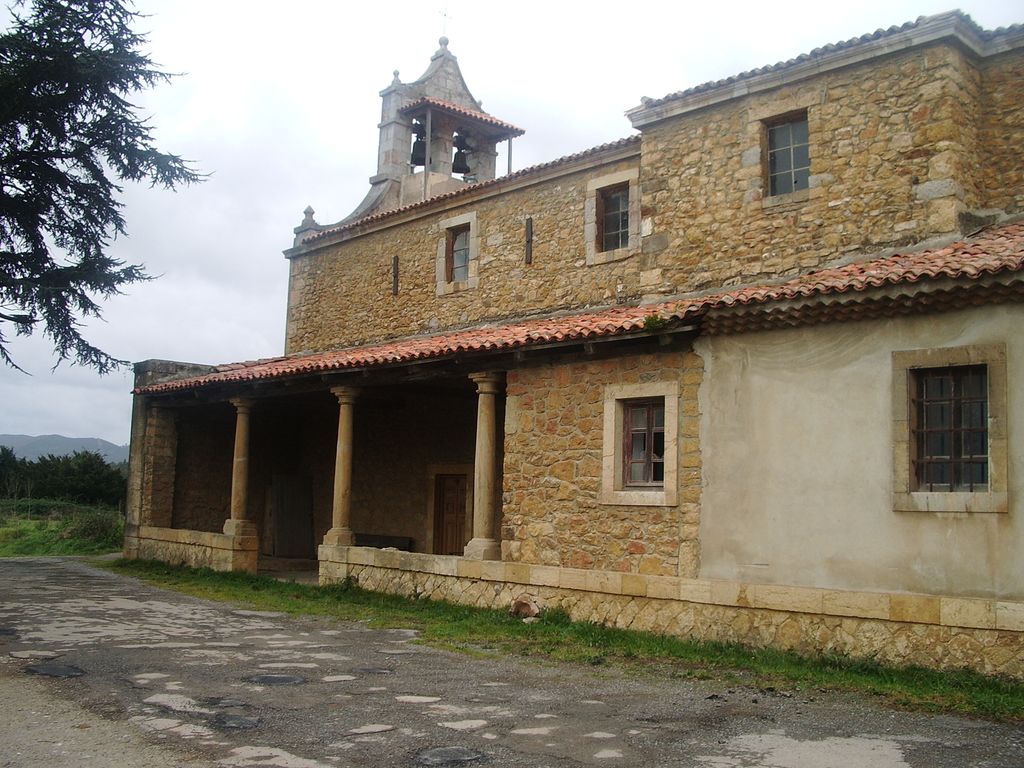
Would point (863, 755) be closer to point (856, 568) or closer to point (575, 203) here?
point (856, 568)

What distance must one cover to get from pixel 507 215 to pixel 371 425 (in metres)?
5.00

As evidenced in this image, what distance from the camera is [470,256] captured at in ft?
53.8

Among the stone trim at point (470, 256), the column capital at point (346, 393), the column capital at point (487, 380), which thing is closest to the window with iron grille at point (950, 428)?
the column capital at point (487, 380)

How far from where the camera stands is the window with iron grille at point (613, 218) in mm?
14078

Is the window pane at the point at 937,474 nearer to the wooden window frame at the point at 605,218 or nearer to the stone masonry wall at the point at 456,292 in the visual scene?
the stone masonry wall at the point at 456,292

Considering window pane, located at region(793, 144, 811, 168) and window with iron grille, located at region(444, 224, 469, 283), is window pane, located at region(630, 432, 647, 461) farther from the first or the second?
window with iron grille, located at region(444, 224, 469, 283)

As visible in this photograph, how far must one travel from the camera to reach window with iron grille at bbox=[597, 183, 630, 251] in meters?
14.1

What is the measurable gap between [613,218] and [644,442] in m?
4.82

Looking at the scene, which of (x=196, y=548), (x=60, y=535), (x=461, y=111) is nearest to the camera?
(x=196, y=548)

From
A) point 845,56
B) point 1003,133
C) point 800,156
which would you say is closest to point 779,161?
point 800,156

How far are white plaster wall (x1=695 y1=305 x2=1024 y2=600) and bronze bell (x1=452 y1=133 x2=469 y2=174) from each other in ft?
45.8

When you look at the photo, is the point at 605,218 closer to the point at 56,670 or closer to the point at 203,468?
the point at 56,670

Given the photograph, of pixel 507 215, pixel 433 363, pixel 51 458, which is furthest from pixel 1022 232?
pixel 51 458

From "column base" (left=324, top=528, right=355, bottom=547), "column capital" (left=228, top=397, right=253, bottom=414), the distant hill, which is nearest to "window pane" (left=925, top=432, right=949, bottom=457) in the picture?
"column base" (left=324, top=528, right=355, bottom=547)
